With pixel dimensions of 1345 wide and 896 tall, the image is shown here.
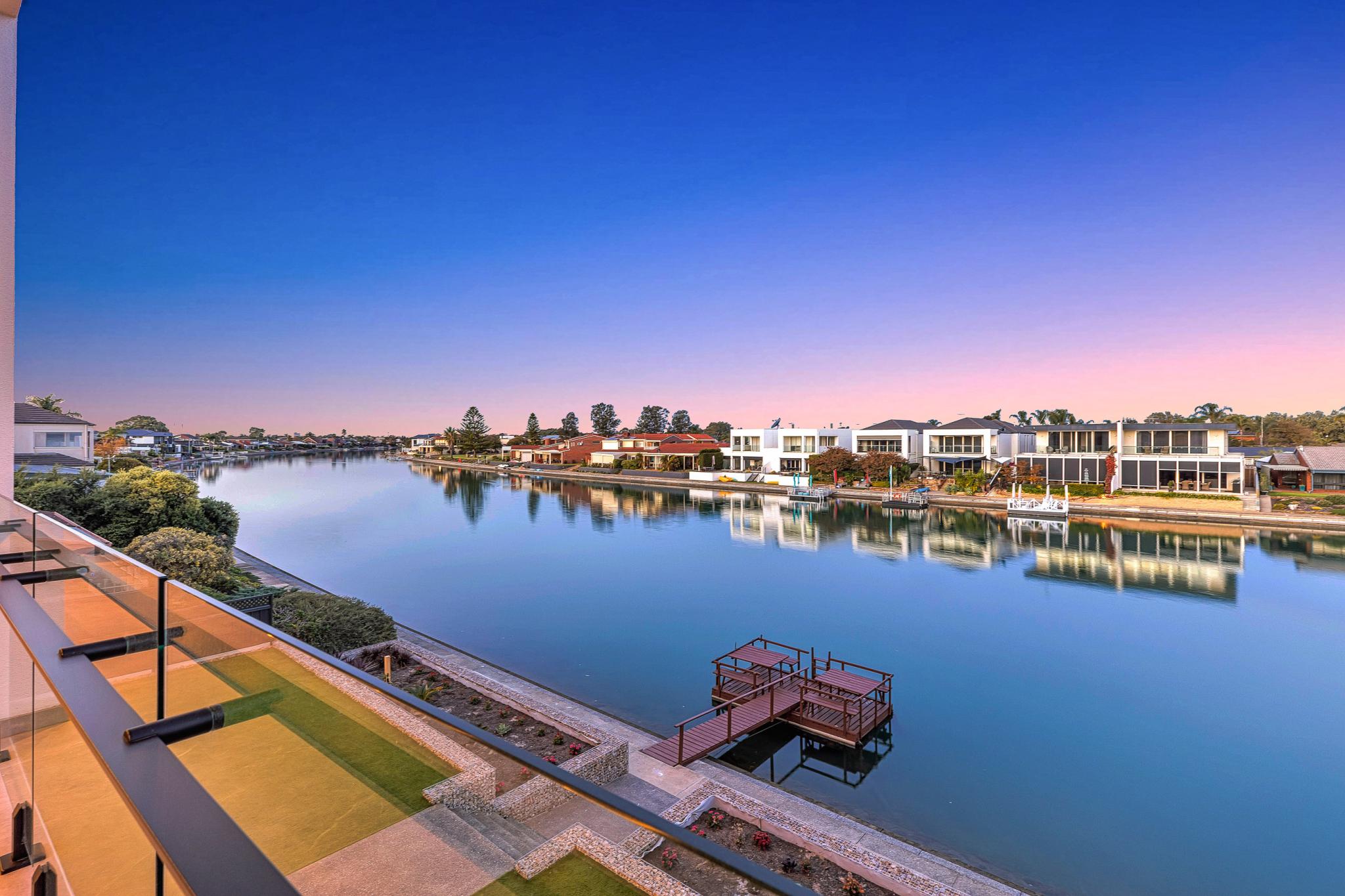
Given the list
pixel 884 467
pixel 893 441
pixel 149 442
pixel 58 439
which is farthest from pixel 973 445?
pixel 149 442

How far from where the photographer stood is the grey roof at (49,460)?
69.3 ft

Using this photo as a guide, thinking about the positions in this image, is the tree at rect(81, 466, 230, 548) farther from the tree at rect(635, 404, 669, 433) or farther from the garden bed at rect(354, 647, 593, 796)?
the tree at rect(635, 404, 669, 433)

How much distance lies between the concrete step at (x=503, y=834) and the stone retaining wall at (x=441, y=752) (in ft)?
0.07

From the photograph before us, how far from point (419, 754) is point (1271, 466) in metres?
50.0

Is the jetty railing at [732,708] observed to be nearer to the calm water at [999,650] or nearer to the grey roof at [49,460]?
the calm water at [999,650]

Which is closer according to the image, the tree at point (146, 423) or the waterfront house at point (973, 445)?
the waterfront house at point (973, 445)

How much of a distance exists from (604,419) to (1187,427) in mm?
75630

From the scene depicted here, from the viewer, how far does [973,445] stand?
42.5m

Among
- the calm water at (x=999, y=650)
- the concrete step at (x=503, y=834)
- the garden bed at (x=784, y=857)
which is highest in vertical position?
the concrete step at (x=503, y=834)

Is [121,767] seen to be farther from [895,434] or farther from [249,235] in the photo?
[895,434]

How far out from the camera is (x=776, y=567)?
21062 mm

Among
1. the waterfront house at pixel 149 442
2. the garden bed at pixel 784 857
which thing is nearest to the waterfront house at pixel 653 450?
the waterfront house at pixel 149 442

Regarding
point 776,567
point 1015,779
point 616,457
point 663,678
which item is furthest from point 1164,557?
point 616,457

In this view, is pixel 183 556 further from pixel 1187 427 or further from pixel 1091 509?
pixel 1187 427
